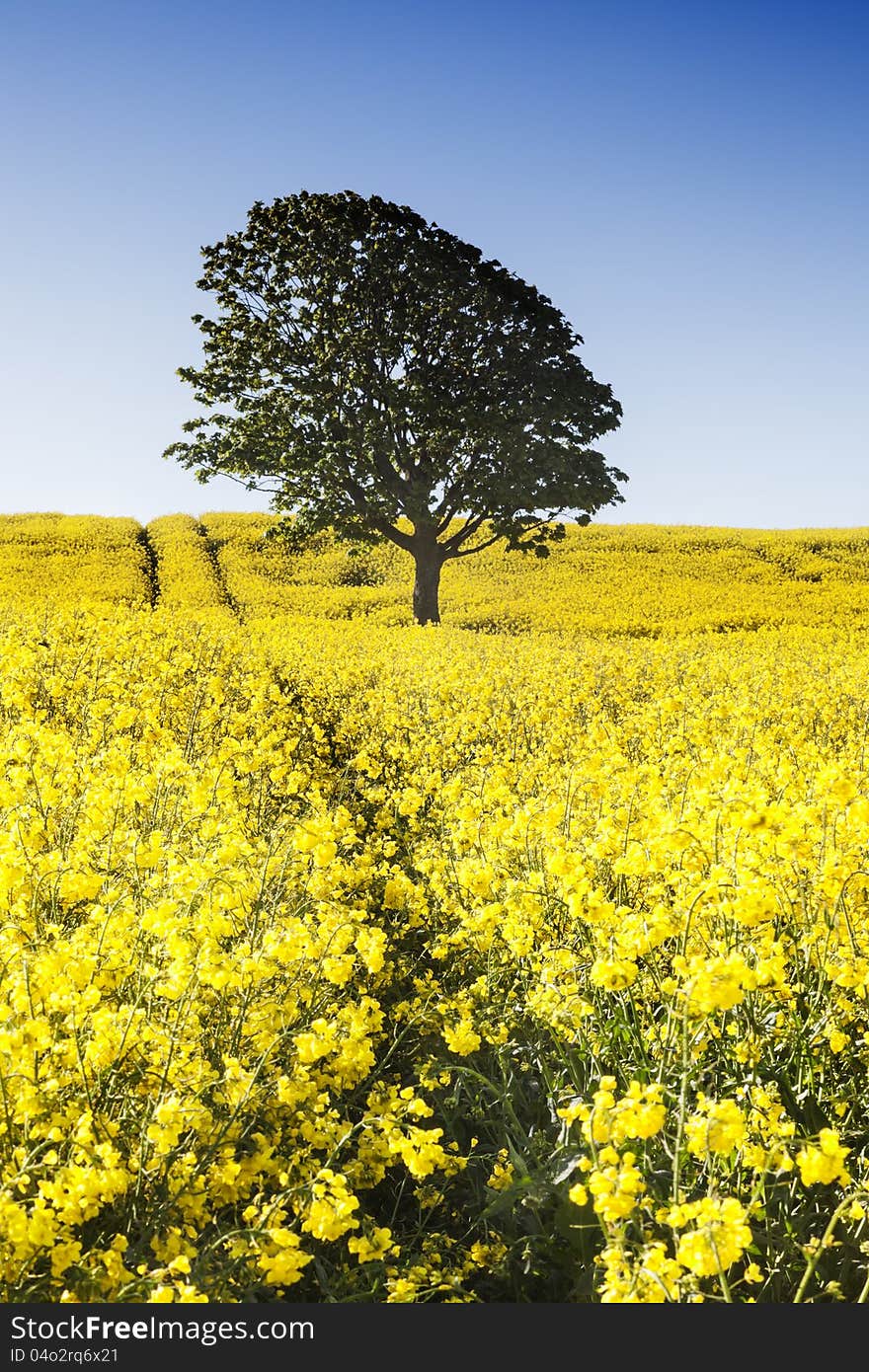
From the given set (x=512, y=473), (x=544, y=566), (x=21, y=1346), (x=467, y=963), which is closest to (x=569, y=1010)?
(x=467, y=963)

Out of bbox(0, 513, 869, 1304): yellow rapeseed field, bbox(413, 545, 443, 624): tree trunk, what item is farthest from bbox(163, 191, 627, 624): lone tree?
bbox(0, 513, 869, 1304): yellow rapeseed field

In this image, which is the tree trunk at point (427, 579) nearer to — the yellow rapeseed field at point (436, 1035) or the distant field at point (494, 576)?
the distant field at point (494, 576)

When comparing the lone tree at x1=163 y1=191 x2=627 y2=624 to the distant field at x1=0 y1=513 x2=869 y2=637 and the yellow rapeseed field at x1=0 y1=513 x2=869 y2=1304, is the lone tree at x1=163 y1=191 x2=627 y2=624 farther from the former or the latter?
the yellow rapeseed field at x1=0 y1=513 x2=869 y2=1304

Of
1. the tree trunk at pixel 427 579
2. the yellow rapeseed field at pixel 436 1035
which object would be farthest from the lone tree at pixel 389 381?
the yellow rapeseed field at pixel 436 1035

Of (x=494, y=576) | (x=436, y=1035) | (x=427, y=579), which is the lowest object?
(x=436, y=1035)

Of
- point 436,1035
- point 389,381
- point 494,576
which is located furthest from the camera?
point 494,576

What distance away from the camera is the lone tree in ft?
68.6

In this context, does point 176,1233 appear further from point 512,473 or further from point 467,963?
point 512,473

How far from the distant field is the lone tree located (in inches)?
129

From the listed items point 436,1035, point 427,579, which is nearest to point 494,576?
point 427,579

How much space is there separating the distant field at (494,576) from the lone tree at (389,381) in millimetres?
3279

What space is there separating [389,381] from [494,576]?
46.4ft

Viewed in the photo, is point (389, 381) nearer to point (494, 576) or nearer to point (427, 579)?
point (427, 579)

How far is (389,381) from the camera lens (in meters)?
21.2
